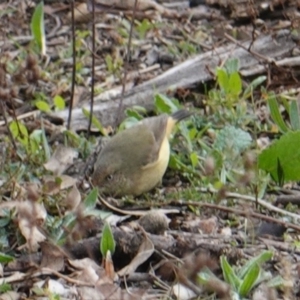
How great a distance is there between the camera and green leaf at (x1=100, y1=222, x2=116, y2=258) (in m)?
3.99

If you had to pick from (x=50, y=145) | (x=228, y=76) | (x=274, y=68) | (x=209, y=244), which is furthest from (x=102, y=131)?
(x=209, y=244)

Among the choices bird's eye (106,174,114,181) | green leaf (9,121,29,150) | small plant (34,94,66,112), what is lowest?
small plant (34,94,66,112)

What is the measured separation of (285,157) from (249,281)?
1099mm

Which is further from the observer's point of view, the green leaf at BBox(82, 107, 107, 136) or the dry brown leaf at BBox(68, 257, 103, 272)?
the green leaf at BBox(82, 107, 107, 136)

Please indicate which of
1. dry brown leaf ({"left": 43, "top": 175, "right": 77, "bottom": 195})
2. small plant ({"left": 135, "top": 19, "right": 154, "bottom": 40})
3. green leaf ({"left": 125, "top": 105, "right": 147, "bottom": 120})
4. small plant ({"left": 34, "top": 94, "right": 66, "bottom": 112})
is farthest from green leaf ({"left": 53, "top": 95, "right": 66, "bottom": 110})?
small plant ({"left": 135, "top": 19, "right": 154, "bottom": 40})

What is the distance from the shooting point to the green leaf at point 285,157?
15.3ft

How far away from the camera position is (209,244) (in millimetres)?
4023

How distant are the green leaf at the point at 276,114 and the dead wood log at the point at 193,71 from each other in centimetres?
57

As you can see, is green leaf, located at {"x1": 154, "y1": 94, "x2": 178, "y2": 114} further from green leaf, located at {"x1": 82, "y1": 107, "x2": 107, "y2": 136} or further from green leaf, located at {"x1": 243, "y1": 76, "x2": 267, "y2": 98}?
green leaf, located at {"x1": 243, "y1": 76, "x2": 267, "y2": 98}

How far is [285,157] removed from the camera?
15.4ft

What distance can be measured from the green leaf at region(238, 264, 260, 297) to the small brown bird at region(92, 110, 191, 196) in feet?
3.78

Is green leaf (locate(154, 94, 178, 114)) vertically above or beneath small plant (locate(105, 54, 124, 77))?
above

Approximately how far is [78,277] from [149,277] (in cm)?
29

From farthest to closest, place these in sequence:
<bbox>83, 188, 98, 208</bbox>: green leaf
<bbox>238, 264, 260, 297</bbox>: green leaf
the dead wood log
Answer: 1. the dead wood log
2. <bbox>83, 188, 98, 208</bbox>: green leaf
3. <bbox>238, 264, 260, 297</bbox>: green leaf
